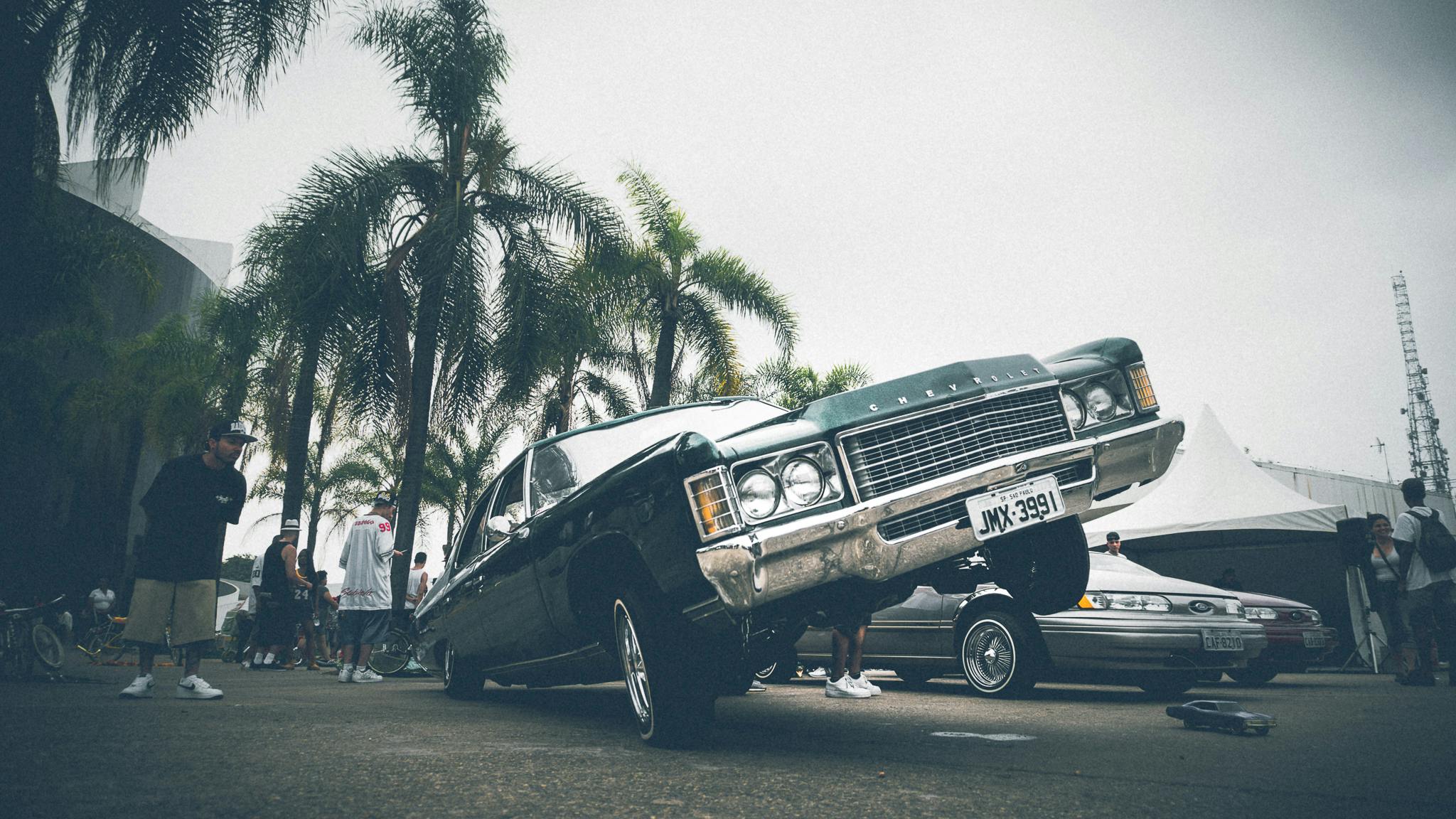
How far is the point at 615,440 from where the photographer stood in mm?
5262

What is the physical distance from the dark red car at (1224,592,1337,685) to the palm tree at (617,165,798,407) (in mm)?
11527

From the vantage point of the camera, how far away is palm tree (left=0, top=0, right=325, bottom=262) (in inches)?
410

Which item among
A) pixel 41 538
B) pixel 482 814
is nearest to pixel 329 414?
pixel 41 538

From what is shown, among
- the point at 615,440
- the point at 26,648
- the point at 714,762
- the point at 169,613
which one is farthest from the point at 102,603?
the point at 714,762

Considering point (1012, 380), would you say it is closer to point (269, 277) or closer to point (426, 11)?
point (269, 277)

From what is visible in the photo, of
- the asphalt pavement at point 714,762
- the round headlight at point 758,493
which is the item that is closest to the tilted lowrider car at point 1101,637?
the asphalt pavement at point 714,762


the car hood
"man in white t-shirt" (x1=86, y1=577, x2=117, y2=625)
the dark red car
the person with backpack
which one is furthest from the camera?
"man in white t-shirt" (x1=86, y1=577, x2=117, y2=625)

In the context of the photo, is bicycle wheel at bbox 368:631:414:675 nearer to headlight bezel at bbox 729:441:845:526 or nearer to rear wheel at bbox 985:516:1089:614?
rear wheel at bbox 985:516:1089:614

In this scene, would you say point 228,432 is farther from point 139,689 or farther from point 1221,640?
point 1221,640

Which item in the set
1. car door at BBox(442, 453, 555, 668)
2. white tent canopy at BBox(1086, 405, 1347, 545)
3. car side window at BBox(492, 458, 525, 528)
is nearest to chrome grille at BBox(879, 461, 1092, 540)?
car door at BBox(442, 453, 555, 668)

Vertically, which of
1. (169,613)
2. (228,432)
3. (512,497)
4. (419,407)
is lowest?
(169,613)

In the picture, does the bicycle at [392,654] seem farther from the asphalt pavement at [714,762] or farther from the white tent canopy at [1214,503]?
the white tent canopy at [1214,503]

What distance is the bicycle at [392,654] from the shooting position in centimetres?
1097

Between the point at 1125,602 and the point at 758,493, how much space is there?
4574mm
